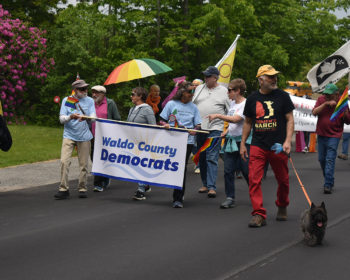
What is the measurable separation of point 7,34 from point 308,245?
21060 mm

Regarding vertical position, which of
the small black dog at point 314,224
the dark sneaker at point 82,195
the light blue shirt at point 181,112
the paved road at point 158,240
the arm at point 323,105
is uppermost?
the arm at point 323,105

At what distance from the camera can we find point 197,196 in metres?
9.59

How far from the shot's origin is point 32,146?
17.5 metres

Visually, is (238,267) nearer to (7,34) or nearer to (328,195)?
(328,195)

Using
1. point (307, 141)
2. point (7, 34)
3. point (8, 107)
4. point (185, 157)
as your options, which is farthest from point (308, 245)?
point (8, 107)

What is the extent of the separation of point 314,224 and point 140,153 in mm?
3669

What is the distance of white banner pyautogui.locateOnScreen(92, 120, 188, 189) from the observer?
880 centimetres

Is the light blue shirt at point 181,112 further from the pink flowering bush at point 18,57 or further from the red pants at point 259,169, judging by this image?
the pink flowering bush at point 18,57

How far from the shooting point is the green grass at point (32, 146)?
14455 mm

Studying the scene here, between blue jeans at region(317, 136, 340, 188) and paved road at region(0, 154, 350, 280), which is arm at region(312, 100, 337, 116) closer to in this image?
blue jeans at region(317, 136, 340, 188)

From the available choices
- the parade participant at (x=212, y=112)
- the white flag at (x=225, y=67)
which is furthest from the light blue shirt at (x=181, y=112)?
the white flag at (x=225, y=67)

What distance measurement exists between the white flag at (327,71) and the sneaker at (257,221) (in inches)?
240

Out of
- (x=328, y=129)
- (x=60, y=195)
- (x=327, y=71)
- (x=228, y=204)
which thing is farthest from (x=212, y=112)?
(x=327, y=71)

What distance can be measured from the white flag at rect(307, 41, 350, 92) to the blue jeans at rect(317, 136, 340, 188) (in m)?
2.70
